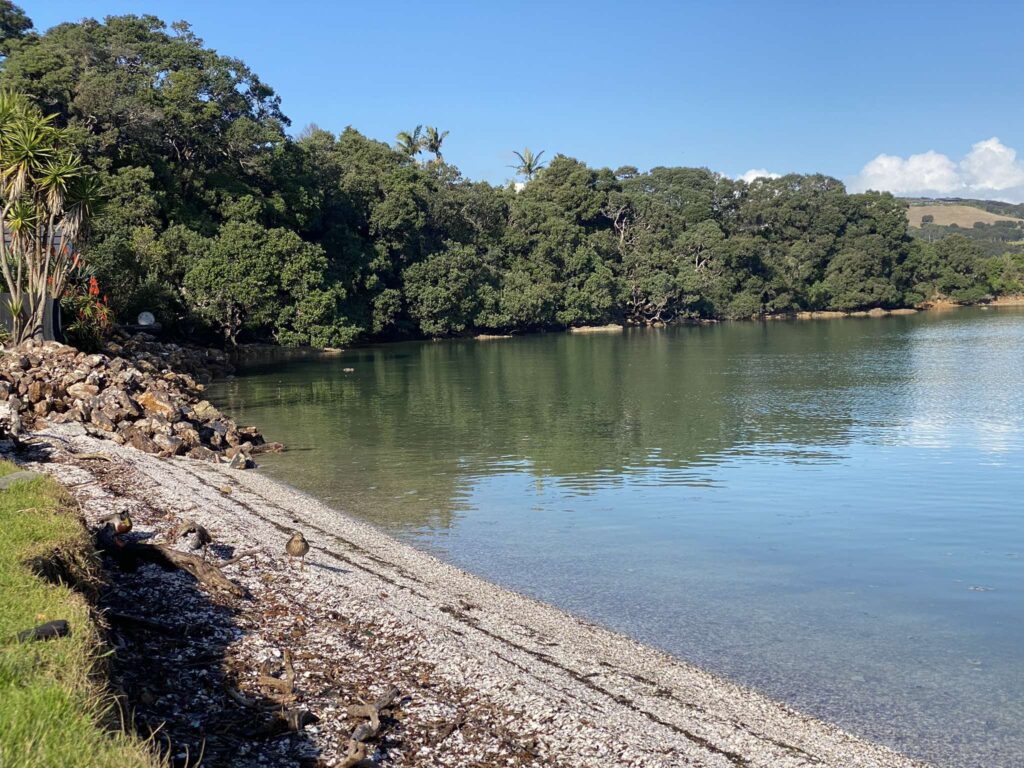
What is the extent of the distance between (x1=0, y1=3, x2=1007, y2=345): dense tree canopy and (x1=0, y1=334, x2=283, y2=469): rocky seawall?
1795 centimetres

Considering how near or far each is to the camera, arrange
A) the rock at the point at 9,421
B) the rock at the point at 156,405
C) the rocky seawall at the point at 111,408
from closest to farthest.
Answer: the rock at the point at 9,421
the rocky seawall at the point at 111,408
the rock at the point at 156,405

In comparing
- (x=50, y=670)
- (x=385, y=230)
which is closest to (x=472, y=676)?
(x=50, y=670)

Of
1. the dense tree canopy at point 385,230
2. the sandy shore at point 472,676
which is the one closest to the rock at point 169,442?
the sandy shore at point 472,676

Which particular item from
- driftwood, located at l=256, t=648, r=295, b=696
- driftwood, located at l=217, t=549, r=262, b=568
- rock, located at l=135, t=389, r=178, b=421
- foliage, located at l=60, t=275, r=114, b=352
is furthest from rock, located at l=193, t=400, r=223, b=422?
driftwood, located at l=256, t=648, r=295, b=696

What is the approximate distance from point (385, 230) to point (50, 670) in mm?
68796

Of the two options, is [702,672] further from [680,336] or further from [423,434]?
[680,336]

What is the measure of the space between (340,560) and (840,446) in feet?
52.5

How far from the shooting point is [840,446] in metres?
23.9

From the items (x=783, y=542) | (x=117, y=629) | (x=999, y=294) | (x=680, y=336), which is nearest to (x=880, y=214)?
(x=999, y=294)

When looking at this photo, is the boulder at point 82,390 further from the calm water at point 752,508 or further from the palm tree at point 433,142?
the palm tree at point 433,142

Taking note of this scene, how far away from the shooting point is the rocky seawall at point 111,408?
20.9 meters

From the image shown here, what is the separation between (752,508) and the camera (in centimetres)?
1708

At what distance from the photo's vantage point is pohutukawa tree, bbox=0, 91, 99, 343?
89.2ft

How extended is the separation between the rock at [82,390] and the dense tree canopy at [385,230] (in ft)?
67.4
